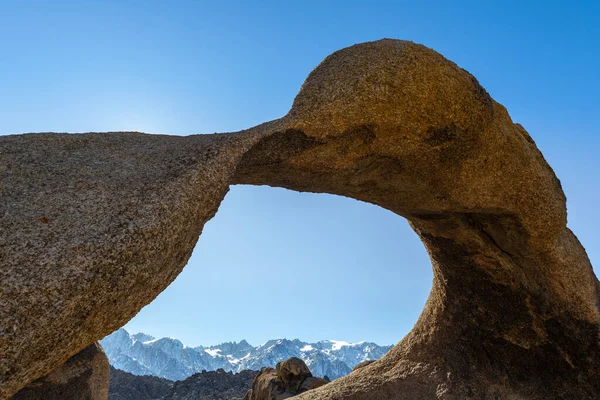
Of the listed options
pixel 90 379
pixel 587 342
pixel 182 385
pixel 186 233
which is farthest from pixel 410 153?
pixel 182 385

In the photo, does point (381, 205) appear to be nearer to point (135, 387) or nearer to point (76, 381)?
point (76, 381)

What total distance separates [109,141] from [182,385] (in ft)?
148

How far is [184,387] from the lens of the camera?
4447cm

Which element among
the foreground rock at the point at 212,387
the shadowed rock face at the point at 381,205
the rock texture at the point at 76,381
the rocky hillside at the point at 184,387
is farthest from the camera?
the rocky hillside at the point at 184,387

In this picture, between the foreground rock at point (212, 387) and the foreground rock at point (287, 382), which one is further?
the foreground rock at point (212, 387)

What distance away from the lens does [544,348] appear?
7.69m

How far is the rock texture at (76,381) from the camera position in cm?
796

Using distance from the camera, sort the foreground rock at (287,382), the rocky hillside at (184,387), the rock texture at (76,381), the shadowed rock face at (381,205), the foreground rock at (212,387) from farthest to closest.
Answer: the rocky hillside at (184,387) → the foreground rock at (212,387) → the foreground rock at (287,382) → the rock texture at (76,381) → the shadowed rock face at (381,205)

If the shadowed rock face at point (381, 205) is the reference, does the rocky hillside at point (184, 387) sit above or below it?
below

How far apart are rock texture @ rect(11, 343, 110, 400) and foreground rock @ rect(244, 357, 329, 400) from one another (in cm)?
429

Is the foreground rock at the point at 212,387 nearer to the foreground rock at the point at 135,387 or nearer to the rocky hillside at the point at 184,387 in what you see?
the rocky hillside at the point at 184,387

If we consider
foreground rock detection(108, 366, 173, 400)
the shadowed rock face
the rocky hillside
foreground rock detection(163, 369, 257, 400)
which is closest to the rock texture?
the shadowed rock face

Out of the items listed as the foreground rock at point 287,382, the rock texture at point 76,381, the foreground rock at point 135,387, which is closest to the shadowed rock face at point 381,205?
the foreground rock at point 287,382

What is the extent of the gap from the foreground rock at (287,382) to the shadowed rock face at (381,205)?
9.00 feet
